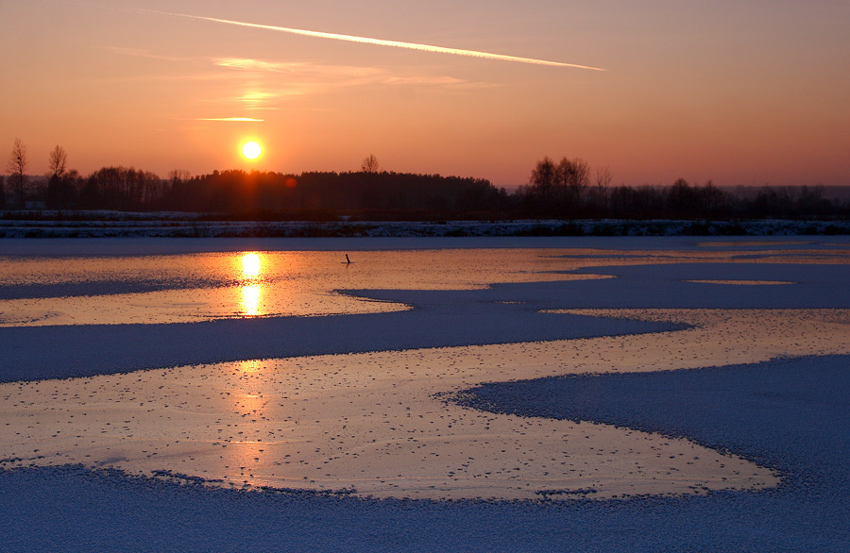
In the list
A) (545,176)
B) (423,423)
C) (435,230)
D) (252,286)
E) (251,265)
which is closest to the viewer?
(423,423)

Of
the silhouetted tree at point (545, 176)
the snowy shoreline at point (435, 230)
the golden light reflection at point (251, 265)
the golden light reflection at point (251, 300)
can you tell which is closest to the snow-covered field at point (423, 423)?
the golden light reflection at point (251, 300)

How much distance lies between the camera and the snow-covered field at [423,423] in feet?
12.8

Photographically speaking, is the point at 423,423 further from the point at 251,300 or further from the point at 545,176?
the point at 545,176

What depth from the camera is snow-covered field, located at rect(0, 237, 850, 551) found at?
3.89 m

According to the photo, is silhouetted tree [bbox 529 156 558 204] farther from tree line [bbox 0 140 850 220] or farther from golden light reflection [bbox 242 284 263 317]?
golden light reflection [bbox 242 284 263 317]

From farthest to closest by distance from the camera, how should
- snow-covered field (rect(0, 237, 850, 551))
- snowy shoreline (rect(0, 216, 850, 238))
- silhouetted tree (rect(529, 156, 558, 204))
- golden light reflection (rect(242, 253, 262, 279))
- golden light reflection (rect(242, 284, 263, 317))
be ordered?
silhouetted tree (rect(529, 156, 558, 204)) < snowy shoreline (rect(0, 216, 850, 238)) < golden light reflection (rect(242, 253, 262, 279)) < golden light reflection (rect(242, 284, 263, 317)) < snow-covered field (rect(0, 237, 850, 551))

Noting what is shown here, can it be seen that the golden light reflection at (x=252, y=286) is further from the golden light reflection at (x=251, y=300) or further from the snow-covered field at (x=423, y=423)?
the snow-covered field at (x=423, y=423)

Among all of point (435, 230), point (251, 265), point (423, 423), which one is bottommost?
point (423, 423)

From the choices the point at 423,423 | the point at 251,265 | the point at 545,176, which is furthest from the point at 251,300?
the point at 545,176

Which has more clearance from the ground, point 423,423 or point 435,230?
point 435,230

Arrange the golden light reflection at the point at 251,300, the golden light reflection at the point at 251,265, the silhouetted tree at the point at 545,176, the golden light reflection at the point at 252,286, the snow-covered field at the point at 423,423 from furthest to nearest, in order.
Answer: the silhouetted tree at the point at 545,176 < the golden light reflection at the point at 251,265 < the golden light reflection at the point at 252,286 < the golden light reflection at the point at 251,300 < the snow-covered field at the point at 423,423

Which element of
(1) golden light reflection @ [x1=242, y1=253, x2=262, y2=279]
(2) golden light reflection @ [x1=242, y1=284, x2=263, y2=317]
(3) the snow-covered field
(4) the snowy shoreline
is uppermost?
(4) the snowy shoreline

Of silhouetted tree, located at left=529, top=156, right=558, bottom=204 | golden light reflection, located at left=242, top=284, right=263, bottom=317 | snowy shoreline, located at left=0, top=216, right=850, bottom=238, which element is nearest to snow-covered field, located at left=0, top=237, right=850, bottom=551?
golden light reflection, located at left=242, top=284, right=263, bottom=317

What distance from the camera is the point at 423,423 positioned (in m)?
5.59
